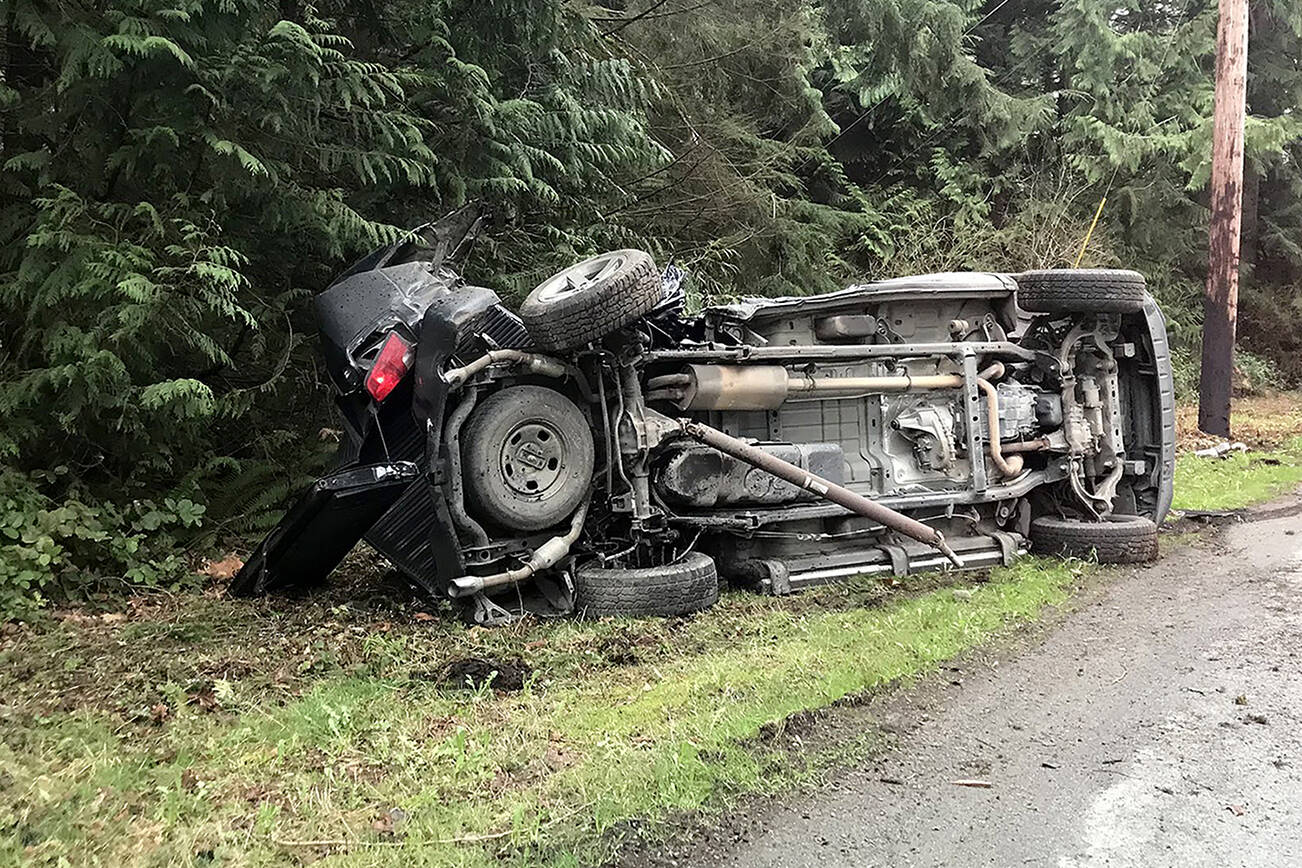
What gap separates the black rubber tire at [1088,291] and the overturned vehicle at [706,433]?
0.02 m

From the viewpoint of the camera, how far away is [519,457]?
191 inches

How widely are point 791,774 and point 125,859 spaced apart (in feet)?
6.22

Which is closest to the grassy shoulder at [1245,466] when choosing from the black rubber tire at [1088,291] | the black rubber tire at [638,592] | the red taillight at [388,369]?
the black rubber tire at [1088,291]

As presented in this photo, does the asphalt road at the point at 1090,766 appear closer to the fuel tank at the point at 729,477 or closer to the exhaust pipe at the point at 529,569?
the fuel tank at the point at 729,477

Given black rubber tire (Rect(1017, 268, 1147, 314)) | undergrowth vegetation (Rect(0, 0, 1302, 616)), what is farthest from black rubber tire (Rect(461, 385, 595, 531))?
black rubber tire (Rect(1017, 268, 1147, 314))

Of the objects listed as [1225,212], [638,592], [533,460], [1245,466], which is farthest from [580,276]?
[1225,212]

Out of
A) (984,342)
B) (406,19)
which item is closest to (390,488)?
(406,19)

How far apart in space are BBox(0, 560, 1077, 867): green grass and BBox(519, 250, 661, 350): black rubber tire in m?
1.47

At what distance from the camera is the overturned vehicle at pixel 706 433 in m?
4.79

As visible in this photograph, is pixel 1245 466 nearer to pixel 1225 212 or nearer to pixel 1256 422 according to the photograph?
pixel 1225 212

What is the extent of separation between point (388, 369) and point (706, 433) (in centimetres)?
171

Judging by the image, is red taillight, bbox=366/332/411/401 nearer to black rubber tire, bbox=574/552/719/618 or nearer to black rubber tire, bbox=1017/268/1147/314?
black rubber tire, bbox=574/552/719/618

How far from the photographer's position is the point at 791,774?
304 centimetres

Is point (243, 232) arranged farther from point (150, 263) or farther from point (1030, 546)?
point (1030, 546)
